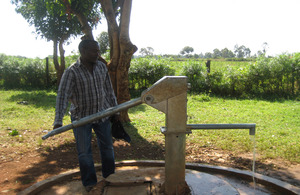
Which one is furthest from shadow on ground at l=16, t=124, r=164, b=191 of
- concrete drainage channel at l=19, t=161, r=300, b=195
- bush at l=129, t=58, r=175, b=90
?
bush at l=129, t=58, r=175, b=90

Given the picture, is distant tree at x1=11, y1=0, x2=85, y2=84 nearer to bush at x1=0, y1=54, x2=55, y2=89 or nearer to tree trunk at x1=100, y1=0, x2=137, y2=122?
bush at x1=0, y1=54, x2=55, y2=89

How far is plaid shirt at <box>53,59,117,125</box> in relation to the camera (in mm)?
2641

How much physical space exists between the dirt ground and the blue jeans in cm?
101

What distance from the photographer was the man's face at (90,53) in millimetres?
2674

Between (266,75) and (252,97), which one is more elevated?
(266,75)

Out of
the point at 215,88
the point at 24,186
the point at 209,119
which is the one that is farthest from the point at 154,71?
the point at 24,186

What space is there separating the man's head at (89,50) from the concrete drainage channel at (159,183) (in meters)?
1.37

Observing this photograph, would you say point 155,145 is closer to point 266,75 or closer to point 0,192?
point 0,192

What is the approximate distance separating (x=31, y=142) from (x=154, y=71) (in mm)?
6941

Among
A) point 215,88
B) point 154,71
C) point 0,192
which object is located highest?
point 154,71

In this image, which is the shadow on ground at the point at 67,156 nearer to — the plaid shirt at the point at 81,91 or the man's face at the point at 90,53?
the plaid shirt at the point at 81,91

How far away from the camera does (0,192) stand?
3.11m

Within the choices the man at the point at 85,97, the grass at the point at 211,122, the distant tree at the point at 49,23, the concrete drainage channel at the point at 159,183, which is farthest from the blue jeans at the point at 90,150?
the distant tree at the point at 49,23

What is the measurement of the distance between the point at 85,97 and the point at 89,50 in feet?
1.60
